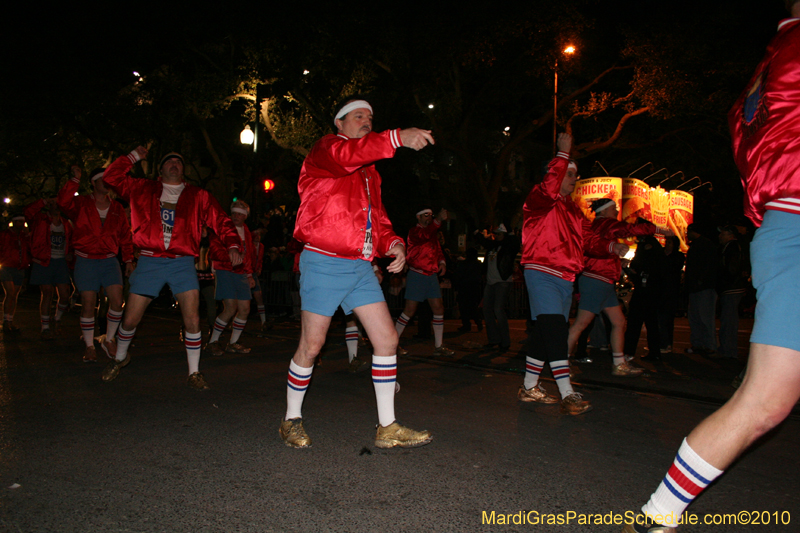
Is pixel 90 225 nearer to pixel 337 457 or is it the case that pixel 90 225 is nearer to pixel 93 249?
pixel 93 249

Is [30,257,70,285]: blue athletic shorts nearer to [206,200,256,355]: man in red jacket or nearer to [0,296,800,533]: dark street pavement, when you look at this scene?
[206,200,256,355]: man in red jacket

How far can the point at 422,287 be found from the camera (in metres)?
7.99

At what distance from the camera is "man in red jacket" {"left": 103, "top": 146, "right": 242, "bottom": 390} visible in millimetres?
5152

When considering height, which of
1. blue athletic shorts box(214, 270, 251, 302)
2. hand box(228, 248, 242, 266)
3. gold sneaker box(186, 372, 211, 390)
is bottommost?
gold sneaker box(186, 372, 211, 390)

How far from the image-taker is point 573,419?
14.3ft

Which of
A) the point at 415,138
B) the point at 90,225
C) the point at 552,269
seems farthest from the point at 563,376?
the point at 90,225

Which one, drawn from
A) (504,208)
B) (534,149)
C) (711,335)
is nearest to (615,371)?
(711,335)

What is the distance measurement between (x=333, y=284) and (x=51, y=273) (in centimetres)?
789

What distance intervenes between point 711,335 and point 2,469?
29.3 ft

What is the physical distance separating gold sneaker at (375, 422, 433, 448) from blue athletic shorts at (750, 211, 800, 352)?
199cm

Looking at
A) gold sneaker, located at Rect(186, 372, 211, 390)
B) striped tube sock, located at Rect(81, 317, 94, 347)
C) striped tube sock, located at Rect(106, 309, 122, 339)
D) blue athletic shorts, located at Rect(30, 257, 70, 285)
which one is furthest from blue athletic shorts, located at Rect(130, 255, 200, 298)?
blue athletic shorts, located at Rect(30, 257, 70, 285)

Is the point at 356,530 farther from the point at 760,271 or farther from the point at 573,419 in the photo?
the point at 573,419

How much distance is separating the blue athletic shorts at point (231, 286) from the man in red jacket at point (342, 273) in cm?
428

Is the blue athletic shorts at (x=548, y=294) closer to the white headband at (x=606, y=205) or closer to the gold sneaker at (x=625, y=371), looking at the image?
the white headband at (x=606, y=205)
